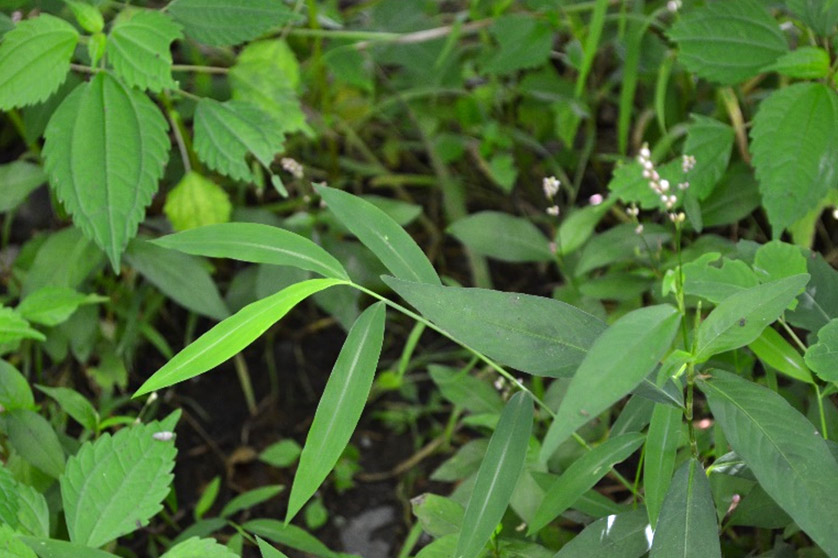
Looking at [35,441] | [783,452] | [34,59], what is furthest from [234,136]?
[783,452]

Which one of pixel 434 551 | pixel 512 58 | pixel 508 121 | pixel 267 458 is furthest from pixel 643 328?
pixel 508 121

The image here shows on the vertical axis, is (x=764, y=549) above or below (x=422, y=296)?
below

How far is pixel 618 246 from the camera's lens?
1.44 m

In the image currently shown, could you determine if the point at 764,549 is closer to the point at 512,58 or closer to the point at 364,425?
the point at 364,425

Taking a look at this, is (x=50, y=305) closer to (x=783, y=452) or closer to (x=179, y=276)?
(x=179, y=276)

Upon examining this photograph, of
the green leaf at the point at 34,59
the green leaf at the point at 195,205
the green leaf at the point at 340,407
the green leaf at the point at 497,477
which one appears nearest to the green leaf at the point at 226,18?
the green leaf at the point at 34,59

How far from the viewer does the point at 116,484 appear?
1079mm

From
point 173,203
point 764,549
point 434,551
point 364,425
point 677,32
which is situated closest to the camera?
point 434,551

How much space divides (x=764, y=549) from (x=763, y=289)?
504 millimetres

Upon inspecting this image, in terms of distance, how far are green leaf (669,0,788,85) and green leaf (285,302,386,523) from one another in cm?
70

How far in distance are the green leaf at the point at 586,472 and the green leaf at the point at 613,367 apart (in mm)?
228

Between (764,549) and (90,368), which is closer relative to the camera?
(764,549)

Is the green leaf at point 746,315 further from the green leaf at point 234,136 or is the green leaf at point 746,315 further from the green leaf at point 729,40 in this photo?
the green leaf at point 234,136

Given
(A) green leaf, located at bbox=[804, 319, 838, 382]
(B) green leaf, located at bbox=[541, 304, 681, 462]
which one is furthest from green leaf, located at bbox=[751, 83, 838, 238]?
(B) green leaf, located at bbox=[541, 304, 681, 462]
